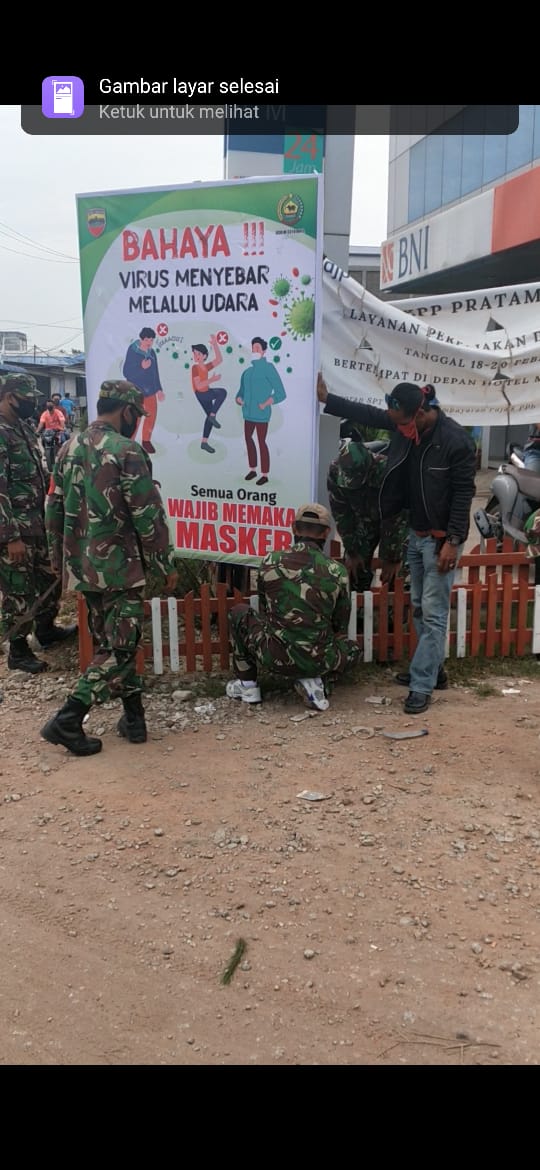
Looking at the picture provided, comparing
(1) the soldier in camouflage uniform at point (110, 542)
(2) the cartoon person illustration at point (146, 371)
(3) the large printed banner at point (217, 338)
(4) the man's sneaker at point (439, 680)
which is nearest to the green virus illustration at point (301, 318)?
(3) the large printed banner at point (217, 338)

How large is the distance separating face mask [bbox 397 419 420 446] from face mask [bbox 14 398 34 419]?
8.38 ft

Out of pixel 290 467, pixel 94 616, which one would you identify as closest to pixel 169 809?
pixel 94 616

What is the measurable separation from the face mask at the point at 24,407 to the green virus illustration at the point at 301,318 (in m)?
1.90

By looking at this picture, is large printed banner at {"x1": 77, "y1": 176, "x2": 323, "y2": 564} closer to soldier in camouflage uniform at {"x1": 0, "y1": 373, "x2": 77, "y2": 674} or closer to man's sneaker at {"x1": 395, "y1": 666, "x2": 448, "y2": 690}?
soldier in camouflage uniform at {"x1": 0, "y1": 373, "x2": 77, "y2": 674}

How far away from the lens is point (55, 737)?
4086mm

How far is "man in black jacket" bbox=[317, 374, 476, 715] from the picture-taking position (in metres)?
4.32

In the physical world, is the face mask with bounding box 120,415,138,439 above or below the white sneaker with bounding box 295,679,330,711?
above

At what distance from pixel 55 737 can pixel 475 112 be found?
1919 centimetres

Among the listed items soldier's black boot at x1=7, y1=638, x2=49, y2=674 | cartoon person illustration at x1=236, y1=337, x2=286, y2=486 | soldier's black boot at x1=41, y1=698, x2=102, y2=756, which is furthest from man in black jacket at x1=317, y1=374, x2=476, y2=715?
soldier's black boot at x1=7, y1=638, x2=49, y2=674

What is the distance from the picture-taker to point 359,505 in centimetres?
567

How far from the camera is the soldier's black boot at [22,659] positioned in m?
5.48

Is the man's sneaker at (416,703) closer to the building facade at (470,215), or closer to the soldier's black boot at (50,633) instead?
the soldier's black boot at (50,633)
